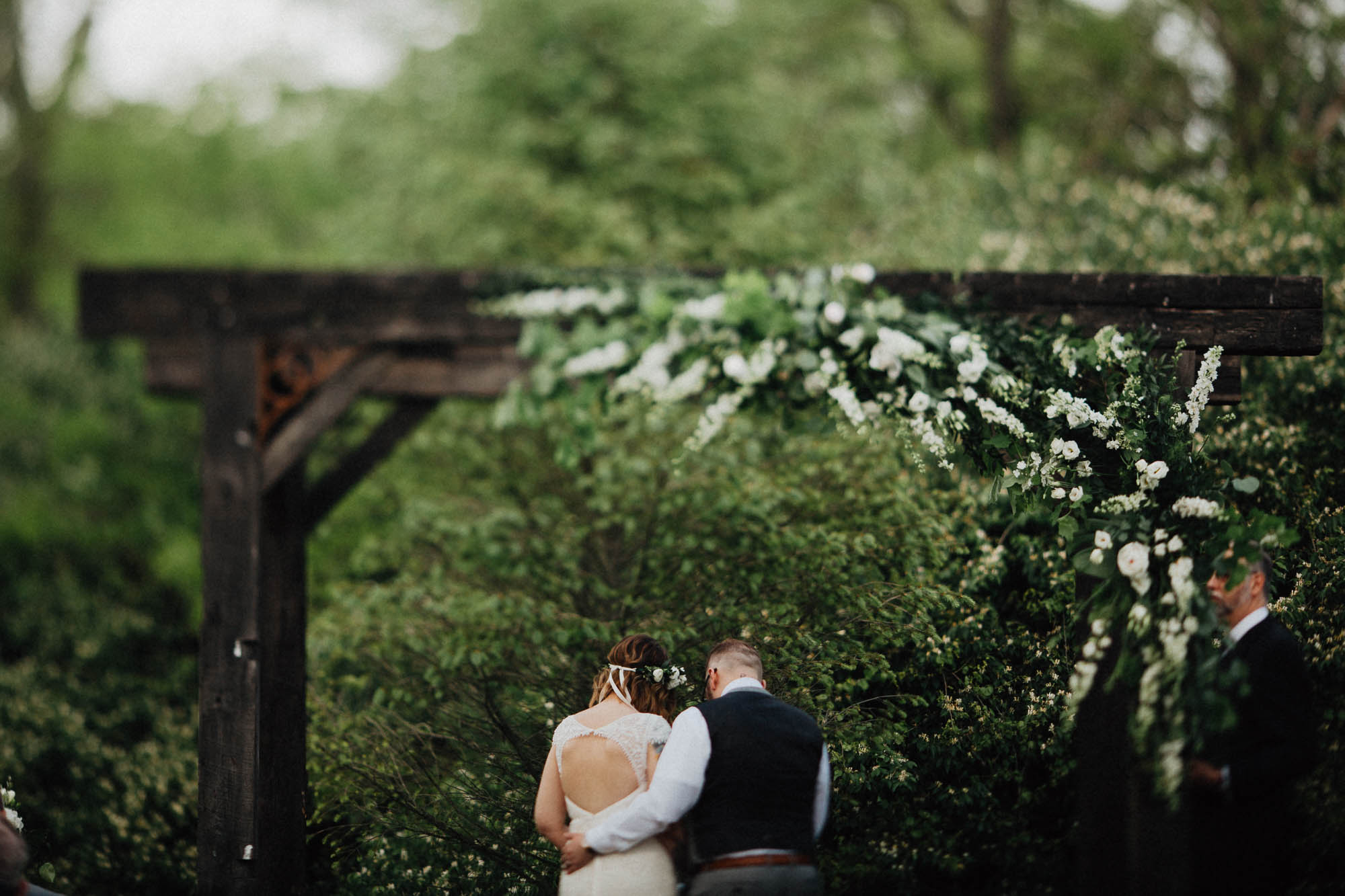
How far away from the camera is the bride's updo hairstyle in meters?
3.76

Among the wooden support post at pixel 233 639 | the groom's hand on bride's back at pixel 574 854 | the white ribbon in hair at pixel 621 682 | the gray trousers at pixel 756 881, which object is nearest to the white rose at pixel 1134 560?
the gray trousers at pixel 756 881

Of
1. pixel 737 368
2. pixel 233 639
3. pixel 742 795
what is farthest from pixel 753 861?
pixel 233 639

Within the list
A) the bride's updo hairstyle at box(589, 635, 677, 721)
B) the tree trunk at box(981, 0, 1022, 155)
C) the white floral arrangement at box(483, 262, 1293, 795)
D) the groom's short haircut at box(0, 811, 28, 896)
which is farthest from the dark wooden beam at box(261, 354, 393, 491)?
the tree trunk at box(981, 0, 1022, 155)

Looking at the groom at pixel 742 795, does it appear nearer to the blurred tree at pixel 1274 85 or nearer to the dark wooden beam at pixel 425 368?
the dark wooden beam at pixel 425 368

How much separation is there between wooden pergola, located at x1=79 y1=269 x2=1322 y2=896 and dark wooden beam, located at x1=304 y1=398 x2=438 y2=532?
0.43 meters

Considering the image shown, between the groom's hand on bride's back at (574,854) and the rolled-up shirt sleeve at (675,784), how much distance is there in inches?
7.5

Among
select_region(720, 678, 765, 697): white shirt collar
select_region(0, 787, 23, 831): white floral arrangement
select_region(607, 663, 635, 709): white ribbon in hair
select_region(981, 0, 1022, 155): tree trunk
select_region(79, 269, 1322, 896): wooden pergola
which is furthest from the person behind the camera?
select_region(981, 0, 1022, 155): tree trunk

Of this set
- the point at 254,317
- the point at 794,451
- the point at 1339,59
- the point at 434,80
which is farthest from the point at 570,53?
the point at 1339,59

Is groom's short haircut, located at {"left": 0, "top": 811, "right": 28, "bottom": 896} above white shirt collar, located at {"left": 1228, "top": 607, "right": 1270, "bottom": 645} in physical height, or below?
below

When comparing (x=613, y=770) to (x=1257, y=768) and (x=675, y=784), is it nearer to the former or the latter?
(x=675, y=784)

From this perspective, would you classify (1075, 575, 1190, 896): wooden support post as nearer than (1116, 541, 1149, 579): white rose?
No

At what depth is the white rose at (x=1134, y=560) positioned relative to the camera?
3.53 meters

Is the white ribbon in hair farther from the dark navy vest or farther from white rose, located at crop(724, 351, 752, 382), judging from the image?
white rose, located at crop(724, 351, 752, 382)

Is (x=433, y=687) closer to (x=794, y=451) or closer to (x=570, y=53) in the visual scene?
(x=794, y=451)
